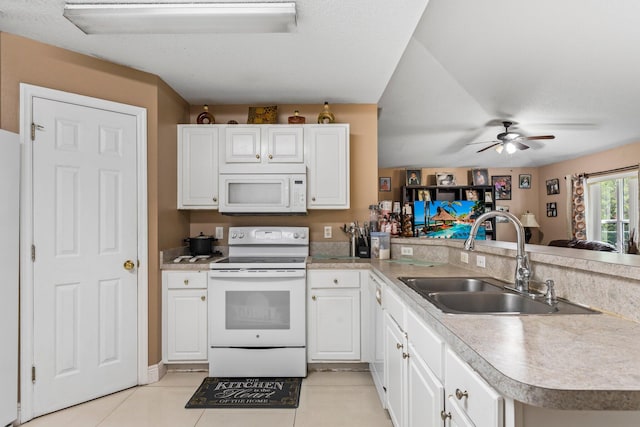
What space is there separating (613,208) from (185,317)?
7035 millimetres

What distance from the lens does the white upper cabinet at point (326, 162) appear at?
3078 mm

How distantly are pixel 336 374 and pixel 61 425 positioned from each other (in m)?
1.79

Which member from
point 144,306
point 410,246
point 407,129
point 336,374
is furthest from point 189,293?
point 407,129

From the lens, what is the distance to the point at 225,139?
3078 mm

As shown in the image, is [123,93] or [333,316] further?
[333,316]

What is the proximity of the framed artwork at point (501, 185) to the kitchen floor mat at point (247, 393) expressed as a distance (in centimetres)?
674

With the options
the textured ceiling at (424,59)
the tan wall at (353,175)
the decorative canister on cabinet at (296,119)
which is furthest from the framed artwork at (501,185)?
the decorative canister on cabinet at (296,119)

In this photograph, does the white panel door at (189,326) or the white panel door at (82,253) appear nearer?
the white panel door at (82,253)

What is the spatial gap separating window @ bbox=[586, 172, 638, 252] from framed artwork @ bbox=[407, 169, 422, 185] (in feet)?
9.82

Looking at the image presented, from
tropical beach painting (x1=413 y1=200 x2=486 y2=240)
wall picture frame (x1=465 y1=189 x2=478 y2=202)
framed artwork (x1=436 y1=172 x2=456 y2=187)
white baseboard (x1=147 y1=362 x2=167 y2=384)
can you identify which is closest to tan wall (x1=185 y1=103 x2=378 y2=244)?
white baseboard (x1=147 y1=362 x2=167 y2=384)

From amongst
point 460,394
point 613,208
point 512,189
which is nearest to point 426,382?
point 460,394

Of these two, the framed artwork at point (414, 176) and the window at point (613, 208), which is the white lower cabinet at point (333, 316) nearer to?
the framed artwork at point (414, 176)

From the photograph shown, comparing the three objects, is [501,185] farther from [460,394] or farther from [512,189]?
[460,394]

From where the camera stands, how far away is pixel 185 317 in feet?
9.04
